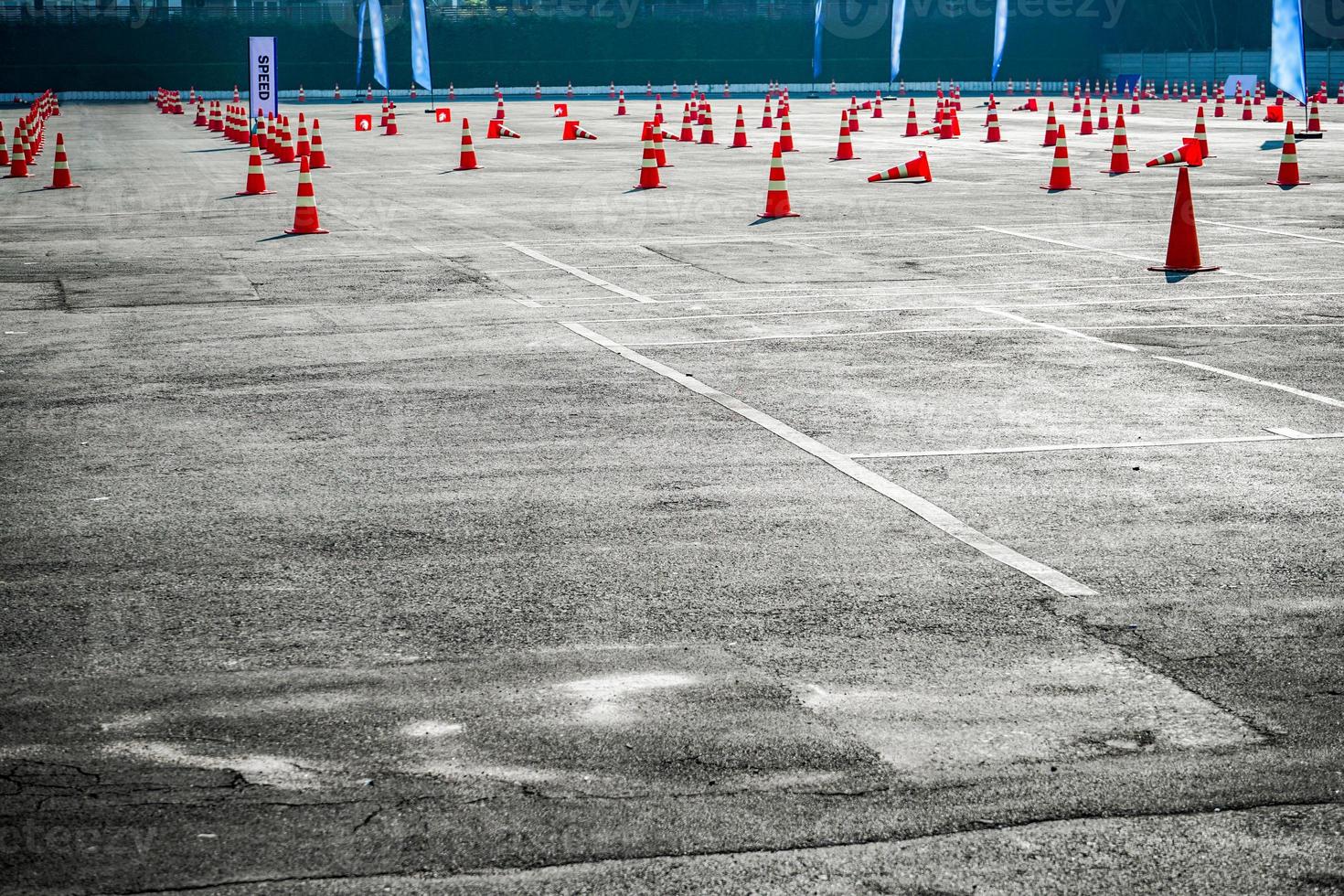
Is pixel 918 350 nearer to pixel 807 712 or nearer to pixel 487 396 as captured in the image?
pixel 487 396

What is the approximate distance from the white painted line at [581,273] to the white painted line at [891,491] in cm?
299

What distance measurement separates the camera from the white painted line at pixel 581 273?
14.0m

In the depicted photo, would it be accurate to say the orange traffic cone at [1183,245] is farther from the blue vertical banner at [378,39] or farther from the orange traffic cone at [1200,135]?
the blue vertical banner at [378,39]

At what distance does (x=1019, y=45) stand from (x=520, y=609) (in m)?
74.8

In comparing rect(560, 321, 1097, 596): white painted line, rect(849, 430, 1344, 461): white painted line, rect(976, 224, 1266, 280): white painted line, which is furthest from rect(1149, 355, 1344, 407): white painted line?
rect(976, 224, 1266, 280): white painted line

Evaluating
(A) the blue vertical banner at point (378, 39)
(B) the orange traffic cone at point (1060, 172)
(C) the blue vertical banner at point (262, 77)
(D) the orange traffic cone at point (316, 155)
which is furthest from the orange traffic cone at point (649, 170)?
(A) the blue vertical banner at point (378, 39)

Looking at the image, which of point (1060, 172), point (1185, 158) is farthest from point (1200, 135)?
point (1060, 172)

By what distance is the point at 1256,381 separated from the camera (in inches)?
392

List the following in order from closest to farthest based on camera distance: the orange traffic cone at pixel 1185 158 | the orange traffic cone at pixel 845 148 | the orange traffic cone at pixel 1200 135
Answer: the orange traffic cone at pixel 1185 158
the orange traffic cone at pixel 1200 135
the orange traffic cone at pixel 845 148

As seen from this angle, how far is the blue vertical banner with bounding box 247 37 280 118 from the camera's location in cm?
3544

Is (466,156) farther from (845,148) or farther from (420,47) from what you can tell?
(420,47)

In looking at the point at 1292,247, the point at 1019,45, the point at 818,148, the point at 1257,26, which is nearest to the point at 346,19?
the point at 1019,45

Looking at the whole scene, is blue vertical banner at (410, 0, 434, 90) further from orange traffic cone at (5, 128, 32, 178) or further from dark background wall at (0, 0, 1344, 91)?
orange traffic cone at (5, 128, 32, 178)

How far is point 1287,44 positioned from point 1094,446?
2611 cm
